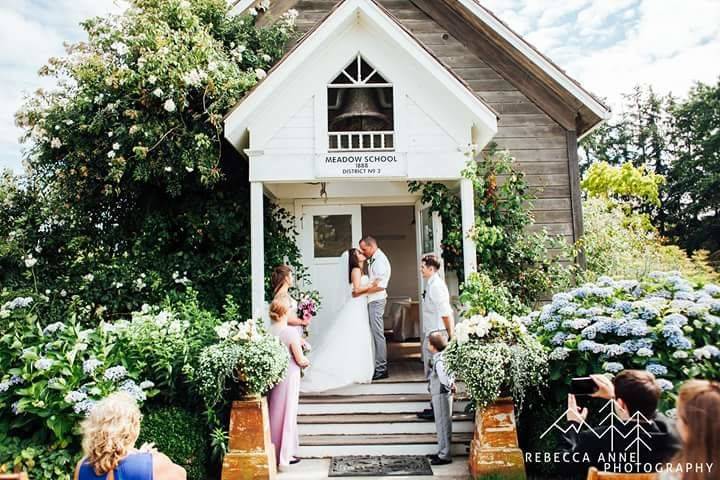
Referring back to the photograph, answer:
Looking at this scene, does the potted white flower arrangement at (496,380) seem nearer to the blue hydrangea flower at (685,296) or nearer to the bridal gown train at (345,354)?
the blue hydrangea flower at (685,296)

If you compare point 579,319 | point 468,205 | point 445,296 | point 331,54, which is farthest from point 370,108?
point 579,319

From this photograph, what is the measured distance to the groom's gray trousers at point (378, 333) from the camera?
7152 millimetres

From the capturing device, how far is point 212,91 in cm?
738

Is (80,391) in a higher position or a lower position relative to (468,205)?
lower

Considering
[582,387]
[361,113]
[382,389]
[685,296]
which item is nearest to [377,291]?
[382,389]

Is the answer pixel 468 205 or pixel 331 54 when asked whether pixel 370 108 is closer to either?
pixel 331 54

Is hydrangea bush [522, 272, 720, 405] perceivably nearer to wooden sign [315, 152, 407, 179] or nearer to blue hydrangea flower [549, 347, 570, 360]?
blue hydrangea flower [549, 347, 570, 360]

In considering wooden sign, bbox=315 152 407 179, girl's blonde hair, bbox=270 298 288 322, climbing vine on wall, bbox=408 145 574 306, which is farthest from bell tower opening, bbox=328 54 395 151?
girl's blonde hair, bbox=270 298 288 322

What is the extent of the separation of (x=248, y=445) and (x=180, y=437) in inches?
25.7

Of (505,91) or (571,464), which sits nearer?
(571,464)

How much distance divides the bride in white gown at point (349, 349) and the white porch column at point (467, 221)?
4.46 feet

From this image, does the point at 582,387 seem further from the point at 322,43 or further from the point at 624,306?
the point at 322,43

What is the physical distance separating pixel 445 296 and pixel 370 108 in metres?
2.66

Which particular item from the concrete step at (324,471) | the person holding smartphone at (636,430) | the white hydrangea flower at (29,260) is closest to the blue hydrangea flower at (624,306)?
the concrete step at (324,471)
